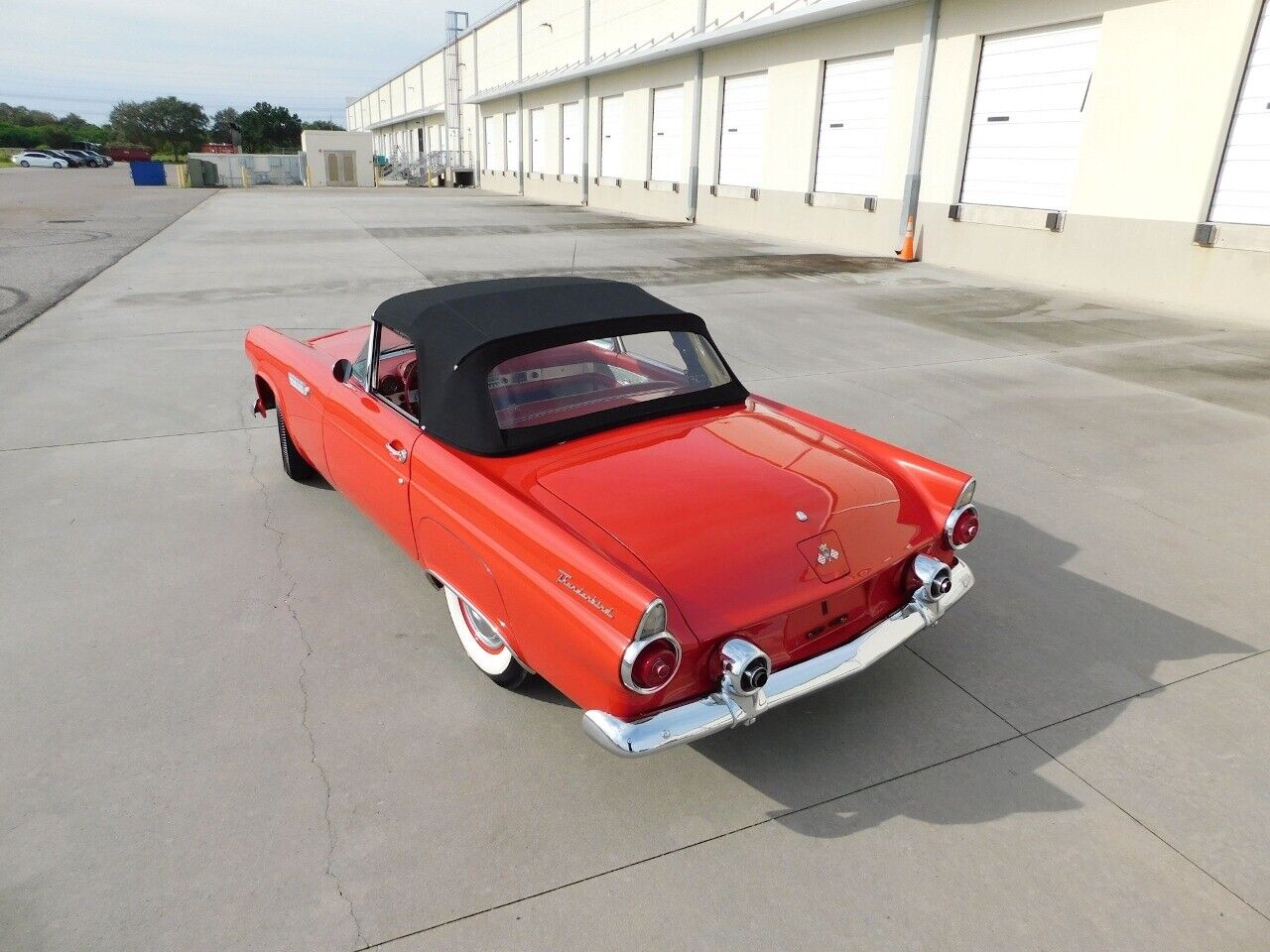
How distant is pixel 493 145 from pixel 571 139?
12837mm

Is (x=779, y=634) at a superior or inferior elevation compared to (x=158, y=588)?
superior

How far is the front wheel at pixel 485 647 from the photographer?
3.06 metres

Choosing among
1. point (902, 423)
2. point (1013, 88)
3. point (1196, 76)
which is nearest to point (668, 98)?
point (1013, 88)

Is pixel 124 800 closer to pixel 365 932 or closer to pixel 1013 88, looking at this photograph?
pixel 365 932

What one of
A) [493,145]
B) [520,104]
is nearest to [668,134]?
[520,104]

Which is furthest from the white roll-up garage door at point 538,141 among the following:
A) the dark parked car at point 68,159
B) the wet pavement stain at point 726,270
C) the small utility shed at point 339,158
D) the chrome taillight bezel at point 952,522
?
the dark parked car at point 68,159

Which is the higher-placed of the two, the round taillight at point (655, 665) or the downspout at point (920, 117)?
the downspout at point (920, 117)

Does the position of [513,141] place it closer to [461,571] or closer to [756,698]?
[461,571]

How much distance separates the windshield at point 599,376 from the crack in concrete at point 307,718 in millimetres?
1239

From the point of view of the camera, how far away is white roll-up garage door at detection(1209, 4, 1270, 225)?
10.3 meters

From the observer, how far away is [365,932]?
2.17m

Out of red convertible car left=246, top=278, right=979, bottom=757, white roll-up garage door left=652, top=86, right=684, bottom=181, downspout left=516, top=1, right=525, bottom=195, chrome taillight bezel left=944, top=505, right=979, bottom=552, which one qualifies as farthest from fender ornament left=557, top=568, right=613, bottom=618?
downspout left=516, top=1, right=525, bottom=195

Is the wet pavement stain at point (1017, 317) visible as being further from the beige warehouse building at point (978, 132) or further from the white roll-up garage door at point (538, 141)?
the white roll-up garage door at point (538, 141)

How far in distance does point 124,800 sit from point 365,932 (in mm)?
975
